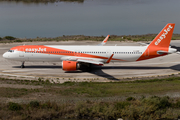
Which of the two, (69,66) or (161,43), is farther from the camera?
(161,43)

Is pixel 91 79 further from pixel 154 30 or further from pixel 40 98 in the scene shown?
pixel 154 30

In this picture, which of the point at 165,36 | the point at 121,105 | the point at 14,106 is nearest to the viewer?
the point at 14,106

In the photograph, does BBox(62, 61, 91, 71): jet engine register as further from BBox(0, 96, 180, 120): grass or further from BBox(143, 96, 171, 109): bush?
BBox(143, 96, 171, 109): bush

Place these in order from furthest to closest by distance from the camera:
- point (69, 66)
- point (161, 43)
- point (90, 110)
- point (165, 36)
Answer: point (161, 43), point (165, 36), point (69, 66), point (90, 110)

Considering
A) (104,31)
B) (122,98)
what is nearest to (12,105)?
(122,98)

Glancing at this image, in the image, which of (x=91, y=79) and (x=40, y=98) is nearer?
(x=40, y=98)

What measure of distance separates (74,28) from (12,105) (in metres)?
90.6

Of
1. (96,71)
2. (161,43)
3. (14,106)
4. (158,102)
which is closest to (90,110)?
(158,102)

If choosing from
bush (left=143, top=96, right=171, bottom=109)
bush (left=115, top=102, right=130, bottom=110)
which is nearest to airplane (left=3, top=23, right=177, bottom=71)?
bush (left=115, top=102, right=130, bottom=110)

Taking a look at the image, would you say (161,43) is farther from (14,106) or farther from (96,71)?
(14,106)

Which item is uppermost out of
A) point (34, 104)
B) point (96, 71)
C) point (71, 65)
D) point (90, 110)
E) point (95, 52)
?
point (95, 52)

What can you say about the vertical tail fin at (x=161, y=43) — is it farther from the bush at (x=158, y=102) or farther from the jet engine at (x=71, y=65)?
the bush at (x=158, y=102)

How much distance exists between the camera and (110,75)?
129 feet

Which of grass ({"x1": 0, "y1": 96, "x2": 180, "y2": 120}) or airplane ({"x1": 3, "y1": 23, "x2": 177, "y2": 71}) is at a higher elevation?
airplane ({"x1": 3, "y1": 23, "x2": 177, "y2": 71})
